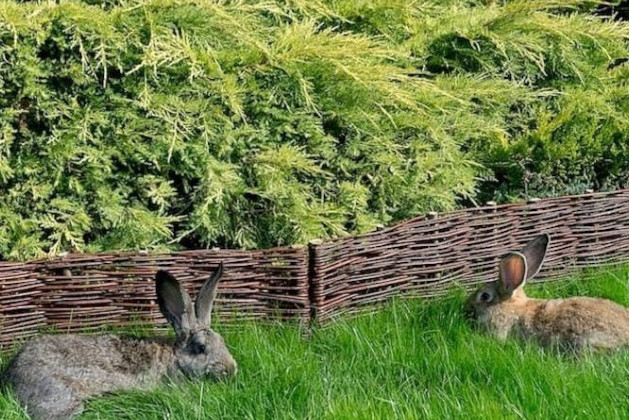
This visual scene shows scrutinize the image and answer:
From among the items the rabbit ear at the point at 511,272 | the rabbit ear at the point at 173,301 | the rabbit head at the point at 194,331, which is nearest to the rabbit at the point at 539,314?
the rabbit ear at the point at 511,272

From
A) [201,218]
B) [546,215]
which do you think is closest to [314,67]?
[201,218]

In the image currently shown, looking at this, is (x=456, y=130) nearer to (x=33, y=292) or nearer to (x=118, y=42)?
(x=118, y=42)

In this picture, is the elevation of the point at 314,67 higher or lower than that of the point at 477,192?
higher

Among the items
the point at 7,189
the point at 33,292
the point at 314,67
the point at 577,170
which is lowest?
the point at 577,170

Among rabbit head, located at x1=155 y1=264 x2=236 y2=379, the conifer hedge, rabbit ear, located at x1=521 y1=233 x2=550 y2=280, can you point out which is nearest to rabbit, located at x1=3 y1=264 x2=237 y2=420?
rabbit head, located at x1=155 y1=264 x2=236 y2=379

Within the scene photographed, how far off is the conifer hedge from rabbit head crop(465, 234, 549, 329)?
0.87m

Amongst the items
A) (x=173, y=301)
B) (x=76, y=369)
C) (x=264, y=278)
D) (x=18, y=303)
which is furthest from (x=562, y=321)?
(x=18, y=303)

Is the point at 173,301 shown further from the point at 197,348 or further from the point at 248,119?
the point at 248,119

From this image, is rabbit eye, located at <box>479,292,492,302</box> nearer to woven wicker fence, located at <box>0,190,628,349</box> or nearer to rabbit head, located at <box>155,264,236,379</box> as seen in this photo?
woven wicker fence, located at <box>0,190,628,349</box>

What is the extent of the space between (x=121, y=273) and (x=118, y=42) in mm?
1114

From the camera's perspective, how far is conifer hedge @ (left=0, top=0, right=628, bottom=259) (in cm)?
491

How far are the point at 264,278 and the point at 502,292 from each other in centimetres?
118

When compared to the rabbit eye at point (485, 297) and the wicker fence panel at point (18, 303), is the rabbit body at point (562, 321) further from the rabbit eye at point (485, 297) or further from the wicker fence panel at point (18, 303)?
the wicker fence panel at point (18, 303)

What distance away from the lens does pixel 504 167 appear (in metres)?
6.49
